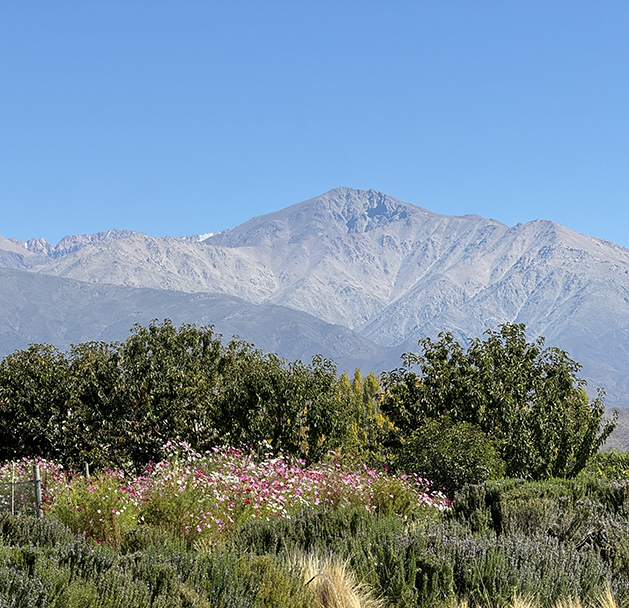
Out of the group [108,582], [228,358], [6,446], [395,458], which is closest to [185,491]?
[108,582]

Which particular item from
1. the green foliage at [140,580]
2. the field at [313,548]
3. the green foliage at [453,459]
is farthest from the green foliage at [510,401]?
the green foliage at [140,580]

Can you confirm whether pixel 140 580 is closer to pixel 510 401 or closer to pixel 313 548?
pixel 313 548

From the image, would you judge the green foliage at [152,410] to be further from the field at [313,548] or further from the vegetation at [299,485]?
the field at [313,548]

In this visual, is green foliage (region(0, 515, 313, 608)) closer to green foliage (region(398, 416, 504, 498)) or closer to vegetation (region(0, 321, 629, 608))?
vegetation (region(0, 321, 629, 608))

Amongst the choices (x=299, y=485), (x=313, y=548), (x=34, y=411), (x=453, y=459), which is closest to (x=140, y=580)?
(x=313, y=548)

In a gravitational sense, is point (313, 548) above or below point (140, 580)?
below

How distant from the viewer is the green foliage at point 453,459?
13195mm

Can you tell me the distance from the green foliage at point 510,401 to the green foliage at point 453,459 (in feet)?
5.77

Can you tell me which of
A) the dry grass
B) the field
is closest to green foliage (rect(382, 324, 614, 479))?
the field

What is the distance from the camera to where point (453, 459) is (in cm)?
1327

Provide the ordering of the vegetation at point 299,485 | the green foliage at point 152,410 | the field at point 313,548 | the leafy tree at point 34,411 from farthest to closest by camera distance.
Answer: the leafy tree at point 34,411
the green foliage at point 152,410
the vegetation at point 299,485
the field at point 313,548

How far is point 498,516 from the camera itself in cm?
813

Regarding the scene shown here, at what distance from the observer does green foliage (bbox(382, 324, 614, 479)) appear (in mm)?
16000

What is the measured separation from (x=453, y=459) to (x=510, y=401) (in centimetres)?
342
